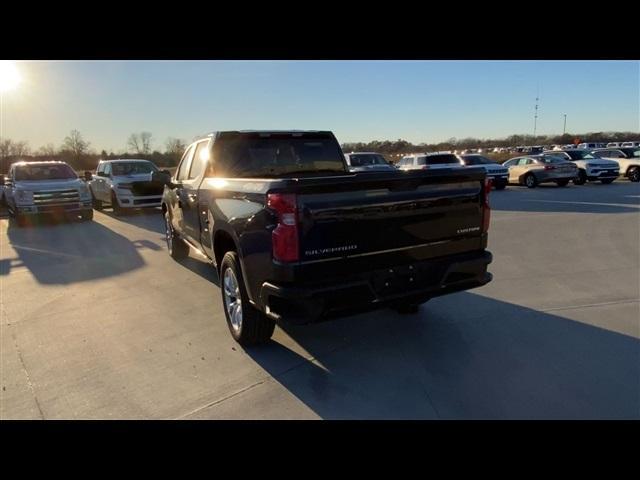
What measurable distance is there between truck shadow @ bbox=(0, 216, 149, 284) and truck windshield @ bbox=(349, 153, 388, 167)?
10399 mm

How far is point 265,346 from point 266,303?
34.1 inches

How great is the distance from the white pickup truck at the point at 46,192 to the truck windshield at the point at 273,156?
9.18 meters

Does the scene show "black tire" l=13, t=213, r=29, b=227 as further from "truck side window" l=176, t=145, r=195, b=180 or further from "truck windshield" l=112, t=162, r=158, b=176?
"truck side window" l=176, t=145, r=195, b=180

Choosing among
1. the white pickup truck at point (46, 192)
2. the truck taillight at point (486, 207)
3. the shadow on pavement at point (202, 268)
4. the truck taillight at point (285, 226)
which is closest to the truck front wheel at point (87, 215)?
the white pickup truck at point (46, 192)

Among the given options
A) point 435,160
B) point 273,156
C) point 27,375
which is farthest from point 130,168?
point 27,375

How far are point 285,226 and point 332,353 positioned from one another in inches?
55.3

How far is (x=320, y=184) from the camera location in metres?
2.98

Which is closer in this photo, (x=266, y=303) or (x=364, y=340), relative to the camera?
(x=266, y=303)

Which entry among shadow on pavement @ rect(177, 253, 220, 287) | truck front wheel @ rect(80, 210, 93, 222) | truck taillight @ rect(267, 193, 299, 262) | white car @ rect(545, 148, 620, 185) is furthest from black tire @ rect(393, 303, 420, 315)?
white car @ rect(545, 148, 620, 185)
